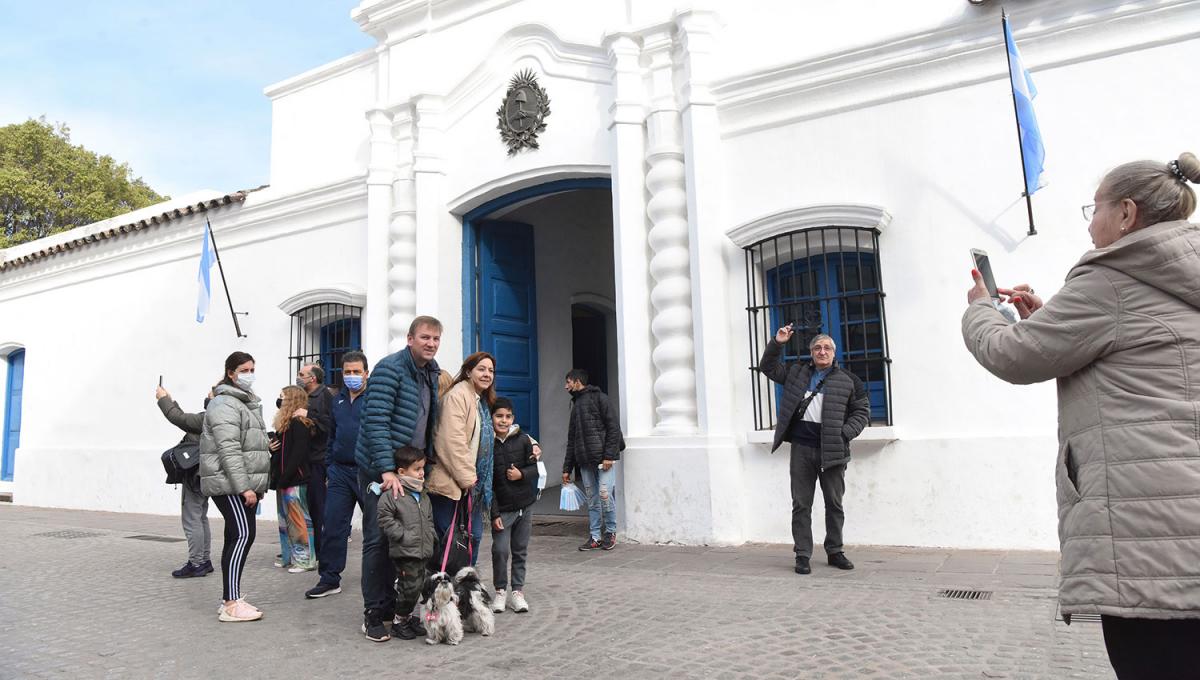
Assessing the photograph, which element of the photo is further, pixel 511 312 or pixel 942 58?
pixel 511 312

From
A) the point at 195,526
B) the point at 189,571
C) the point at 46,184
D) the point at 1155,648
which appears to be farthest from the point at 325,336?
the point at 46,184

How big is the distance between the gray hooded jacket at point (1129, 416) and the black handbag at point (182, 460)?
676 cm

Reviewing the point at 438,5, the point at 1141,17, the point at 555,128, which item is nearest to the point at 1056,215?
the point at 1141,17

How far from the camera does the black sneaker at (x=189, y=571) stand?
7.11 meters

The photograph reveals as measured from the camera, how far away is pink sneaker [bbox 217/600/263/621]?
535 centimetres

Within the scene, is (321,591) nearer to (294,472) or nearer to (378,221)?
(294,472)

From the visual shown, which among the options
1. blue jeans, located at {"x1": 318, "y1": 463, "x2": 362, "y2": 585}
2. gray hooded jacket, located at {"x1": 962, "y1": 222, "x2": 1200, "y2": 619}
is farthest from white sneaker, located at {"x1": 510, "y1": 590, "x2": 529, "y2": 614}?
gray hooded jacket, located at {"x1": 962, "y1": 222, "x2": 1200, "y2": 619}

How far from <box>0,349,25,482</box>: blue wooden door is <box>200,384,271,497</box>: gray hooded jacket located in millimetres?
13170

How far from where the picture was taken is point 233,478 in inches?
208

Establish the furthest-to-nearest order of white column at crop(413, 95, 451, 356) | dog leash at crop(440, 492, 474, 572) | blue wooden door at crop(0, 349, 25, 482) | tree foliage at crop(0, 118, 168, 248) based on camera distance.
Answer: tree foliage at crop(0, 118, 168, 248), blue wooden door at crop(0, 349, 25, 482), white column at crop(413, 95, 451, 356), dog leash at crop(440, 492, 474, 572)

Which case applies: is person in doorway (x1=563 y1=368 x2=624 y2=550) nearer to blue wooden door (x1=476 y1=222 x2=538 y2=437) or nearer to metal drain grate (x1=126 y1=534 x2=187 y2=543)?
blue wooden door (x1=476 y1=222 x2=538 y2=437)

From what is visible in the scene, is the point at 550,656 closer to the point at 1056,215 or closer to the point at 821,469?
the point at 821,469

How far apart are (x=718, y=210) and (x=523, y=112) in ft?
8.73

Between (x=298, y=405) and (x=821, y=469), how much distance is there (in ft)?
13.4
